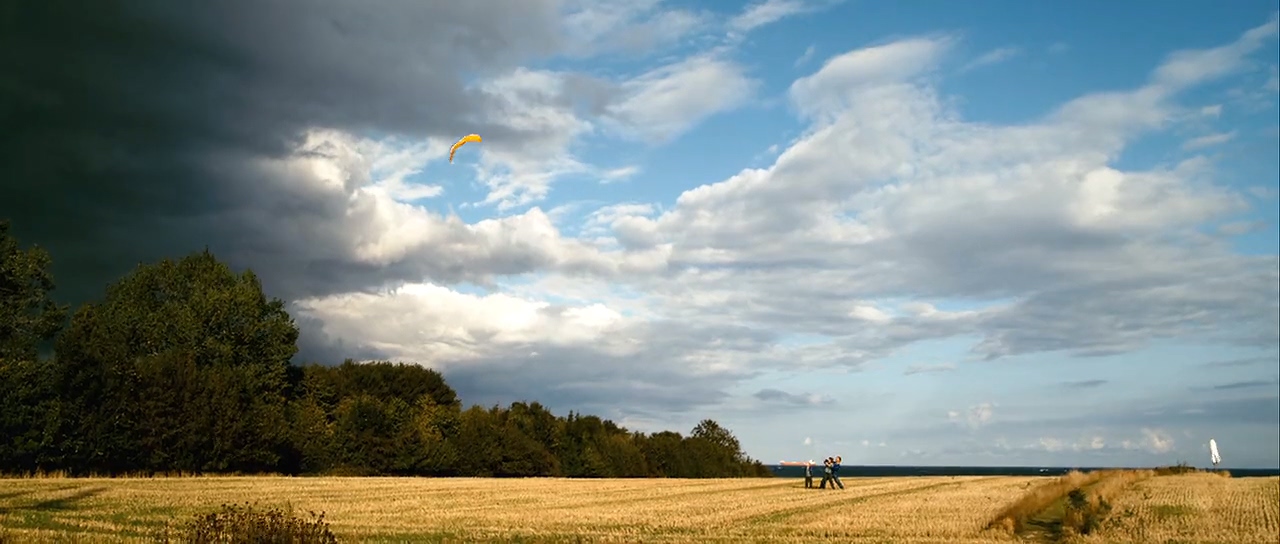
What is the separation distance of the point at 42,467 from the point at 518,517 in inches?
1815

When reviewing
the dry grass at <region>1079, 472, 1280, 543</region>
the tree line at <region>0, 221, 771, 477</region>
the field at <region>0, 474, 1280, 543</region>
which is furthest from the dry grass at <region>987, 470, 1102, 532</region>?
the tree line at <region>0, 221, 771, 477</region>

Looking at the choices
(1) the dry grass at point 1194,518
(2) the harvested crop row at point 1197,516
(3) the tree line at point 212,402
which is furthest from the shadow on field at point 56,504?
(2) the harvested crop row at point 1197,516

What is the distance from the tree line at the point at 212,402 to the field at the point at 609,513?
1734cm

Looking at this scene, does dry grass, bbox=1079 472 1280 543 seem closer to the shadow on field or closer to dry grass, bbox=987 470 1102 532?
dry grass, bbox=987 470 1102 532

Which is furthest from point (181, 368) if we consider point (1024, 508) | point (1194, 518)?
point (1194, 518)

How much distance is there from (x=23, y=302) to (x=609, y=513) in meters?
49.1

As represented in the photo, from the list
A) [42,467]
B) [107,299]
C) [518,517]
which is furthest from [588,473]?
[518,517]

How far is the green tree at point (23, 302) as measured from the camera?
60.7m

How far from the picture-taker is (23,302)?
6162cm

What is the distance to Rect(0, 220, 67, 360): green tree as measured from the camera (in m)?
60.7

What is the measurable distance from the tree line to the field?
17335mm

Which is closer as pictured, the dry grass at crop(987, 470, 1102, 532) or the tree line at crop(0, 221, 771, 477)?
the dry grass at crop(987, 470, 1102, 532)

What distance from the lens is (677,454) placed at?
13100 cm

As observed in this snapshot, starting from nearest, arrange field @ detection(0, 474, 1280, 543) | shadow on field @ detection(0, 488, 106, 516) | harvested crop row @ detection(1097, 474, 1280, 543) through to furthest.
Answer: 1. field @ detection(0, 474, 1280, 543)
2. harvested crop row @ detection(1097, 474, 1280, 543)
3. shadow on field @ detection(0, 488, 106, 516)
